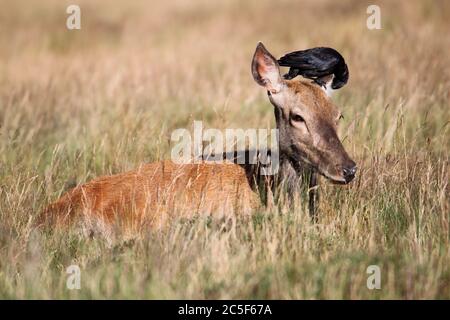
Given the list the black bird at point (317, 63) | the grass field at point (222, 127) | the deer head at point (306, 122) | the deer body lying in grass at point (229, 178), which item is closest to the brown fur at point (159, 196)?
the deer body lying in grass at point (229, 178)

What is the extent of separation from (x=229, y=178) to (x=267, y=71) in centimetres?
102

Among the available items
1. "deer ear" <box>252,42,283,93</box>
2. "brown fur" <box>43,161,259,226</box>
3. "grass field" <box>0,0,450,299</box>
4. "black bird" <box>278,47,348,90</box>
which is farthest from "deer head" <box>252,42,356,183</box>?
"brown fur" <box>43,161,259,226</box>

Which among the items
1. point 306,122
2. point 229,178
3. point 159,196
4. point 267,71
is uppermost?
point 267,71

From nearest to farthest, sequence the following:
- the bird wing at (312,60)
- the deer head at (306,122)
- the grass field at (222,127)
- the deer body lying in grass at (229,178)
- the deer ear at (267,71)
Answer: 1. the grass field at (222,127)
2. the deer head at (306,122)
3. the deer body lying in grass at (229,178)
4. the deer ear at (267,71)
5. the bird wing at (312,60)

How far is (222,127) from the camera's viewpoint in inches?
404

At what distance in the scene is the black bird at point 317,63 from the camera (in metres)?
7.79

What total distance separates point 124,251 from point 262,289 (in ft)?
4.26

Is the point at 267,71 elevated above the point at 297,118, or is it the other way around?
the point at 267,71

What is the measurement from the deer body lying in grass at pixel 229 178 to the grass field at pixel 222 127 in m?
0.31

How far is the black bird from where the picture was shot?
779cm

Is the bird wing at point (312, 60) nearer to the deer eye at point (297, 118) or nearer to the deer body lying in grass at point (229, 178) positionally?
the deer body lying in grass at point (229, 178)

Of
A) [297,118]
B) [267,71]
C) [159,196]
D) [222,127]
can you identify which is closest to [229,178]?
[159,196]

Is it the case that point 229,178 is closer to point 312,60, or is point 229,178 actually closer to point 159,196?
point 159,196

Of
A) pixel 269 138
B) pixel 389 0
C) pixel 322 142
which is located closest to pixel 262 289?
pixel 322 142
